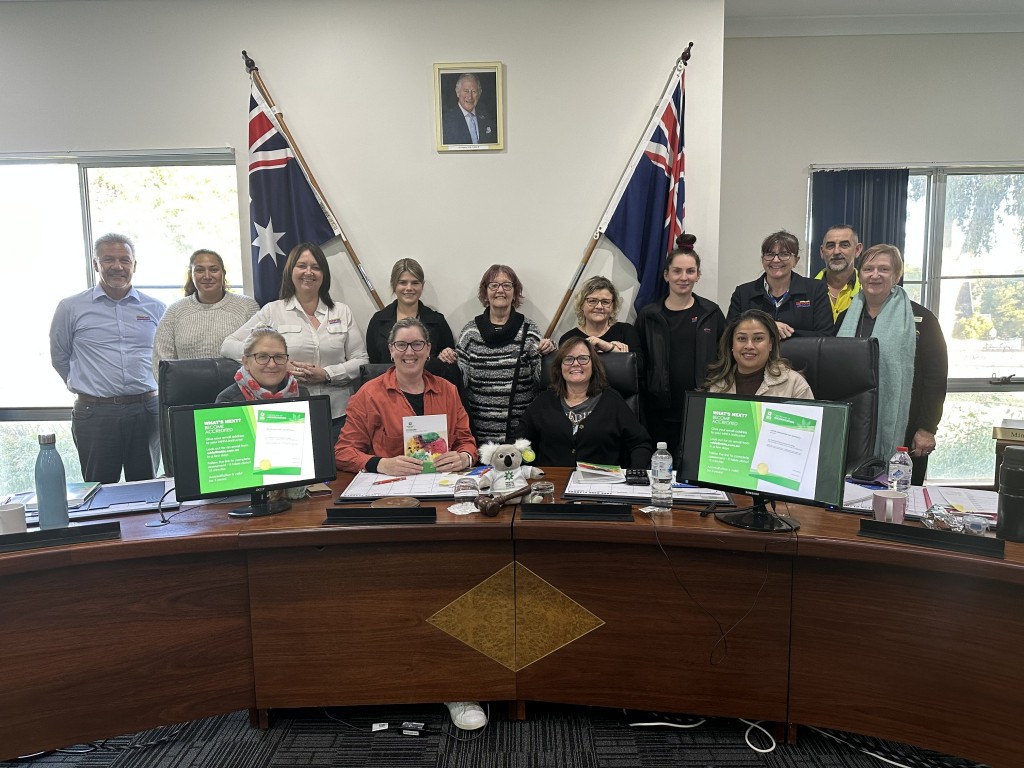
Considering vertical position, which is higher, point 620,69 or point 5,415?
point 620,69

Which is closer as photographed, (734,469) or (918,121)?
(734,469)

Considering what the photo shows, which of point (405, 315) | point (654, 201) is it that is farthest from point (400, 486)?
point (654, 201)

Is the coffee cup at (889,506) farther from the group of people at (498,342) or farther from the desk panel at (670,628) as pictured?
the group of people at (498,342)

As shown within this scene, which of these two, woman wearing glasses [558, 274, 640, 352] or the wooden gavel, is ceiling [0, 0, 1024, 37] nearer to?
woman wearing glasses [558, 274, 640, 352]

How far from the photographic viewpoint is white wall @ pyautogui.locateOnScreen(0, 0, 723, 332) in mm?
3600

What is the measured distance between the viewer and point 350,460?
251 cm

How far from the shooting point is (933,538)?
1725mm

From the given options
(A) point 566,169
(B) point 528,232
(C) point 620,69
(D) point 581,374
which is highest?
(C) point 620,69

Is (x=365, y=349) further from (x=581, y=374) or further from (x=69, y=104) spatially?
(x=69, y=104)

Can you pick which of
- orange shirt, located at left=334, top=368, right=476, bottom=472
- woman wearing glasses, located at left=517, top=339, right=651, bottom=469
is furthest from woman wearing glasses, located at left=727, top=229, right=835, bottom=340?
orange shirt, located at left=334, top=368, right=476, bottom=472

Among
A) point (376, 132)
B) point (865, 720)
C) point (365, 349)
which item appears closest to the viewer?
point (865, 720)

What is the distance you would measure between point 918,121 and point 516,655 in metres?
4.36

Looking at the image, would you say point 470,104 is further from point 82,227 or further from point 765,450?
point 765,450

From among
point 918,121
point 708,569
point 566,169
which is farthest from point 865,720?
point 918,121
